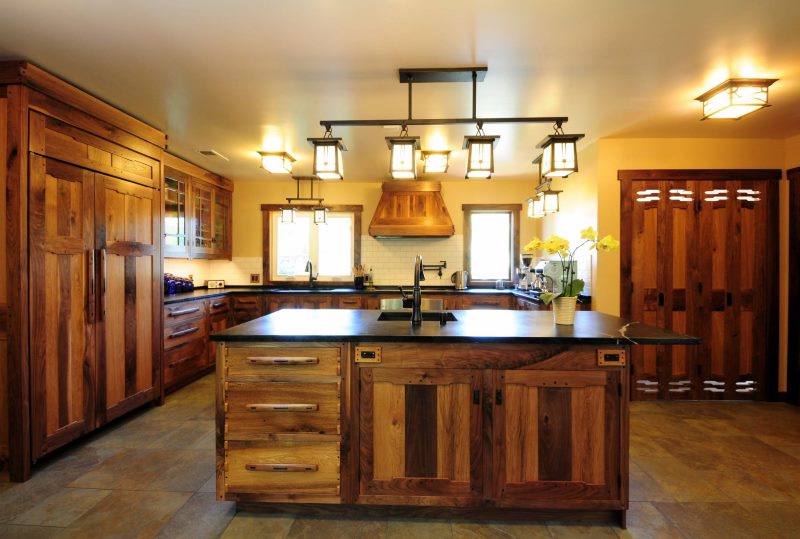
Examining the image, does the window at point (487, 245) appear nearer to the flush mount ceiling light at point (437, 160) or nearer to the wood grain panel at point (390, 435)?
the flush mount ceiling light at point (437, 160)

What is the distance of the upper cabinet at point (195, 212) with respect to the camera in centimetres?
434

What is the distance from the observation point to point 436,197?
17.4ft

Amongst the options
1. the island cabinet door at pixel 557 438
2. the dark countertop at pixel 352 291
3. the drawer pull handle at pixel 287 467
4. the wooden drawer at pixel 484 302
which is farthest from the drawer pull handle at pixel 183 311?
the island cabinet door at pixel 557 438

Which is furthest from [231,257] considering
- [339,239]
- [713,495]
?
[713,495]

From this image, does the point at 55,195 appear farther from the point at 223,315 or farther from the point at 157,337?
the point at 223,315

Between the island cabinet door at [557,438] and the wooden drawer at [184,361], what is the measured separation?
11.1 ft

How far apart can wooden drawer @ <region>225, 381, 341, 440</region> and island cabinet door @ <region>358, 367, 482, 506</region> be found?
0.64ft

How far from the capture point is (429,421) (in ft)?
6.46

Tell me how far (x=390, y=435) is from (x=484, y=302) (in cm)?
328

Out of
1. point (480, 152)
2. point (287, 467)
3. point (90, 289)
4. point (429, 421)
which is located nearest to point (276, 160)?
point (90, 289)

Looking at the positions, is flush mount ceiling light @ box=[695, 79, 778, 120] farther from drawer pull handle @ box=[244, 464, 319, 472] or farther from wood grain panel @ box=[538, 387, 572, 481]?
drawer pull handle @ box=[244, 464, 319, 472]

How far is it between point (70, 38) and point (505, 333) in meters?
2.90

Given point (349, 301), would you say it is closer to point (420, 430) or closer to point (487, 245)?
point (487, 245)

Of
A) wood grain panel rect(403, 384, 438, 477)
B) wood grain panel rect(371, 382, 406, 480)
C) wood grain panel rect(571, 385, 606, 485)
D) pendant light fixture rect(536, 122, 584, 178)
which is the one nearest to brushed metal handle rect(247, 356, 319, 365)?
wood grain panel rect(371, 382, 406, 480)
